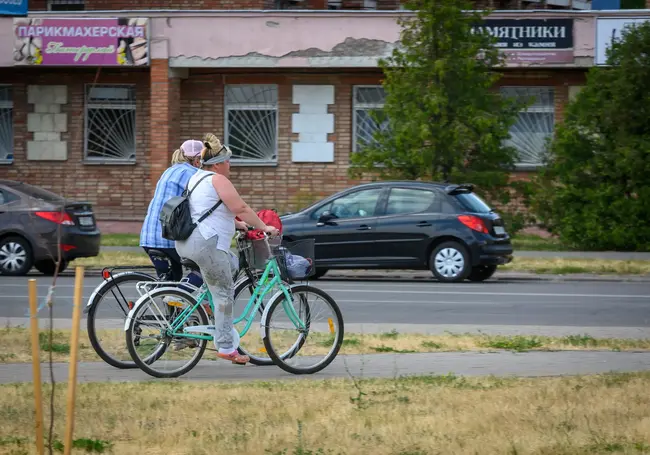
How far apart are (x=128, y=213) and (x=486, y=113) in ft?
35.4

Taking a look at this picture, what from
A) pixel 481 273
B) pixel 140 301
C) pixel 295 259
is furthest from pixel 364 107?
pixel 140 301

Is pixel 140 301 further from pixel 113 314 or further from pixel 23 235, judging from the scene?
pixel 23 235

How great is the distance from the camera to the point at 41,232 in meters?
19.9

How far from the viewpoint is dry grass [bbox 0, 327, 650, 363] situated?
10523 mm

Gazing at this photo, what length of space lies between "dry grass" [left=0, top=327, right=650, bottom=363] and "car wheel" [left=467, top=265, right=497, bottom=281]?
26.4 ft

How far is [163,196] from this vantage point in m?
9.84

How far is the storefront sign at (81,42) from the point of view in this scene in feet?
94.4

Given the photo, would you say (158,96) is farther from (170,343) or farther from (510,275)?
(170,343)

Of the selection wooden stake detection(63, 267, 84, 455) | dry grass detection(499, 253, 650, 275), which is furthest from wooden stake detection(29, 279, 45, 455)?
dry grass detection(499, 253, 650, 275)

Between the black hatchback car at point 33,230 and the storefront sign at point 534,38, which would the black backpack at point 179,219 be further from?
the storefront sign at point 534,38

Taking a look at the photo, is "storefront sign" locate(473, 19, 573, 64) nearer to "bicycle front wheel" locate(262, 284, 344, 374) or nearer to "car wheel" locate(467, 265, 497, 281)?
"car wheel" locate(467, 265, 497, 281)

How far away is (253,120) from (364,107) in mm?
2748

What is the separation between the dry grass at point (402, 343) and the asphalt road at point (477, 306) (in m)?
0.76

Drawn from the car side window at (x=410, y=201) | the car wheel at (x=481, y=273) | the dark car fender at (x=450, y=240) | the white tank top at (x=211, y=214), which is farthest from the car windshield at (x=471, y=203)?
the white tank top at (x=211, y=214)
